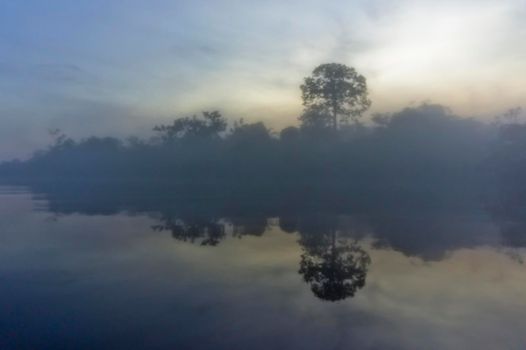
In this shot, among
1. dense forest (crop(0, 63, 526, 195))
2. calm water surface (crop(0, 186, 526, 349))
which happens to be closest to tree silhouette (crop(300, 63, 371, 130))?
dense forest (crop(0, 63, 526, 195))

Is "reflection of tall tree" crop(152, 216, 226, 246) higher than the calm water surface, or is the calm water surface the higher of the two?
"reflection of tall tree" crop(152, 216, 226, 246)

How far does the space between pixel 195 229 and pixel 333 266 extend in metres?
9.69

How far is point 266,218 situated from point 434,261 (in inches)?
494

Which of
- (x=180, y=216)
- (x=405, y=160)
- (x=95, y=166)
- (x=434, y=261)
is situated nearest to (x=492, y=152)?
(x=405, y=160)

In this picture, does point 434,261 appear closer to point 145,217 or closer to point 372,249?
point 372,249

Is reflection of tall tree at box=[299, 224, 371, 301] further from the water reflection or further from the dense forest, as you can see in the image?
the dense forest

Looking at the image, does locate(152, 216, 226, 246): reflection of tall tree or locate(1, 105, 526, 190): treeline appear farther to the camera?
locate(1, 105, 526, 190): treeline

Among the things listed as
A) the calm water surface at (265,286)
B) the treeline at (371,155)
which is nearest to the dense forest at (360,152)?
the treeline at (371,155)

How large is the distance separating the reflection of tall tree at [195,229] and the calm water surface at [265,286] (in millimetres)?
93

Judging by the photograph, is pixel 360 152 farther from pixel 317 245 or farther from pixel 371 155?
pixel 317 245

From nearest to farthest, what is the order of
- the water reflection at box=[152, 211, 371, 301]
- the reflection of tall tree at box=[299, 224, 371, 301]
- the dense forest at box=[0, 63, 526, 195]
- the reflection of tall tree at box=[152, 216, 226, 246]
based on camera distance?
1. the reflection of tall tree at box=[299, 224, 371, 301]
2. the water reflection at box=[152, 211, 371, 301]
3. the reflection of tall tree at box=[152, 216, 226, 246]
4. the dense forest at box=[0, 63, 526, 195]

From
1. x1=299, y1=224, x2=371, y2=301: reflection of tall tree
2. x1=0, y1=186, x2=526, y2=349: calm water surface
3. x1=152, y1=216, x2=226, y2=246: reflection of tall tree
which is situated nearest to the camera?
x1=0, y1=186, x2=526, y2=349: calm water surface

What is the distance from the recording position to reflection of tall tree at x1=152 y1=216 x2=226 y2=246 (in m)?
19.9

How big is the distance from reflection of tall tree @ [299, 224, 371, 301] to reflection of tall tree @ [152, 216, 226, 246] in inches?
150
